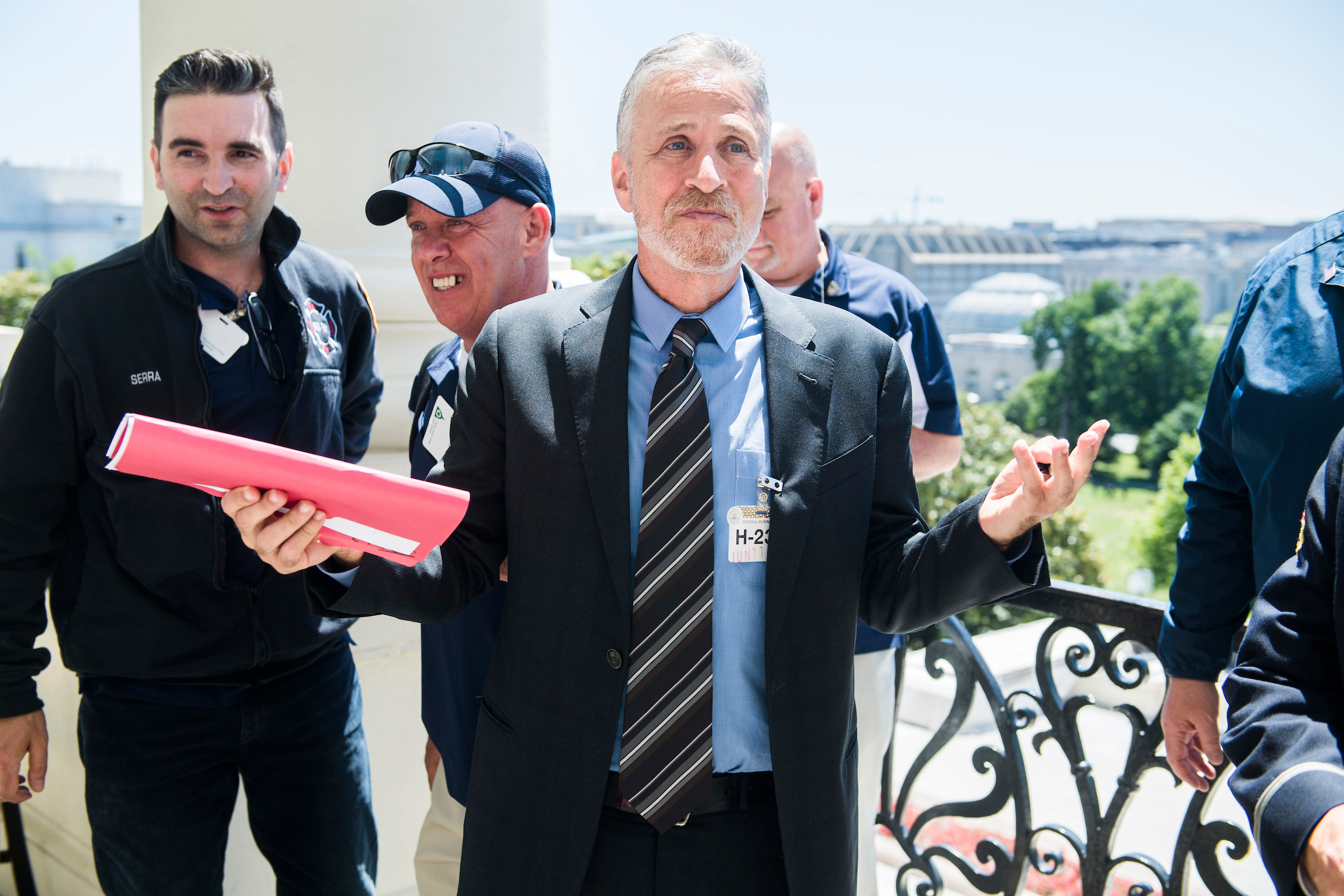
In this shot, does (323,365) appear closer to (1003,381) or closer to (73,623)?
(73,623)

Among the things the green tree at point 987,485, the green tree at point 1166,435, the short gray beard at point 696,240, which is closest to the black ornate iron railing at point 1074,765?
the short gray beard at point 696,240

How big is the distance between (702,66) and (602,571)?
37.5 inches

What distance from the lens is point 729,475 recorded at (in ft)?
5.97

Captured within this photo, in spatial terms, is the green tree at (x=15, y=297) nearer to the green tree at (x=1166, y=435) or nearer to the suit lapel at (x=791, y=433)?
the suit lapel at (x=791, y=433)

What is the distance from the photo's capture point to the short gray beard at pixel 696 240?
1.88 metres

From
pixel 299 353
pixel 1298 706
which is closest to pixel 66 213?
pixel 299 353

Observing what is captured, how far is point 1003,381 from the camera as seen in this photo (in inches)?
4252

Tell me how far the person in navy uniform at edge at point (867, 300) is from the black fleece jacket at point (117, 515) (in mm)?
1465

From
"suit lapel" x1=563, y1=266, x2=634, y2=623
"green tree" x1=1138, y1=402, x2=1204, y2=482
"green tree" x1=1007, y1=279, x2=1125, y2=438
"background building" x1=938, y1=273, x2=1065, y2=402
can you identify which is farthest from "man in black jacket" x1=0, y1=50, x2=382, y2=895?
"background building" x1=938, y1=273, x2=1065, y2=402

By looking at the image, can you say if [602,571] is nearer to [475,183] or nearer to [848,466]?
[848,466]

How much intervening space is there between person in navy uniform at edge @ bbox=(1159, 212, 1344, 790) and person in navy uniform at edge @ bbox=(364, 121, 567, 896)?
1643 millimetres

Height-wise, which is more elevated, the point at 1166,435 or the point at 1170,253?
the point at 1170,253

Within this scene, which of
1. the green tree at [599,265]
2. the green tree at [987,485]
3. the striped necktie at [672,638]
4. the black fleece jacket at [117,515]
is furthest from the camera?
the green tree at [599,265]

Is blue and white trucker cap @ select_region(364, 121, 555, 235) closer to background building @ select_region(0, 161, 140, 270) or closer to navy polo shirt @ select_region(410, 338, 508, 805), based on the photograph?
navy polo shirt @ select_region(410, 338, 508, 805)
